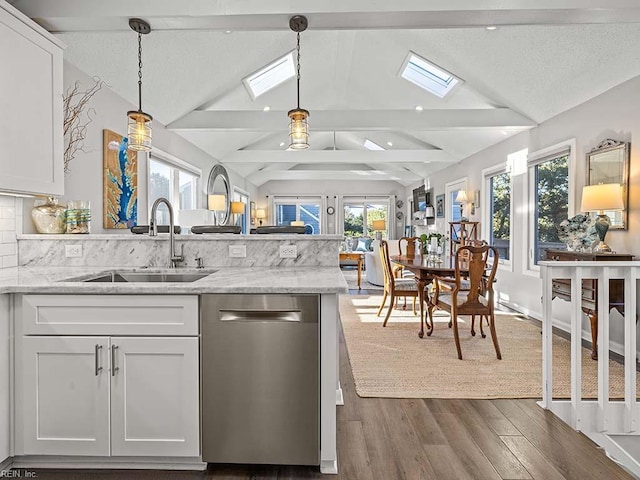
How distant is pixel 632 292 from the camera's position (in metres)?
2.31

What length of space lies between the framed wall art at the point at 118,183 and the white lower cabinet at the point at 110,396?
224cm

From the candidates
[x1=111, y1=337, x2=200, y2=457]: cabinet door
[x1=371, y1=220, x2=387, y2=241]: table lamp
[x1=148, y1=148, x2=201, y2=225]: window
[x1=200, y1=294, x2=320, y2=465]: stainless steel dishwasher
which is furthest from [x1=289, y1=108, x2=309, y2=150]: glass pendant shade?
[x1=371, y1=220, x2=387, y2=241]: table lamp

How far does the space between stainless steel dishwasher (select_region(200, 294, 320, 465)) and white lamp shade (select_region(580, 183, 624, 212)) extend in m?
2.85

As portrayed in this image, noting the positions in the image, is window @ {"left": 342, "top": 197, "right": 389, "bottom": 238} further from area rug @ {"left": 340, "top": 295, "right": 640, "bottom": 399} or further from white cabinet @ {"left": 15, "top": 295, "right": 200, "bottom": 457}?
white cabinet @ {"left": 15, "top": 295, "right": 200, "bottom": 457}

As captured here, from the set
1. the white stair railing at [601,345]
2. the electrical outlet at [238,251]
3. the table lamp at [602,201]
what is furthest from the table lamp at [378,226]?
the electrical outlet at [238,251]

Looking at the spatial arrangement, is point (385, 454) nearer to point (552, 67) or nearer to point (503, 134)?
point (552, 67)

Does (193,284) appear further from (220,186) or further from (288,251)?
(220,186)

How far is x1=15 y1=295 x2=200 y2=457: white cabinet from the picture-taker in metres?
1.76

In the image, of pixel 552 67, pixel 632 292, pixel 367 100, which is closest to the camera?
pixel 632 292

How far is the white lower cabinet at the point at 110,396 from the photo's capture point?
5.79 feet

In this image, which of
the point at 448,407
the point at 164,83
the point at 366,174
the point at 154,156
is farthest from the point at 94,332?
the point at 366,174

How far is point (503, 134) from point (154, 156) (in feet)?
15.3

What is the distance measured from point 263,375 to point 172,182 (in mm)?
4506

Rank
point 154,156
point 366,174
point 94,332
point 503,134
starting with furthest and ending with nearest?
1. point 366,174
2. point 503,134
3. point 154,156
4. point 94,332
